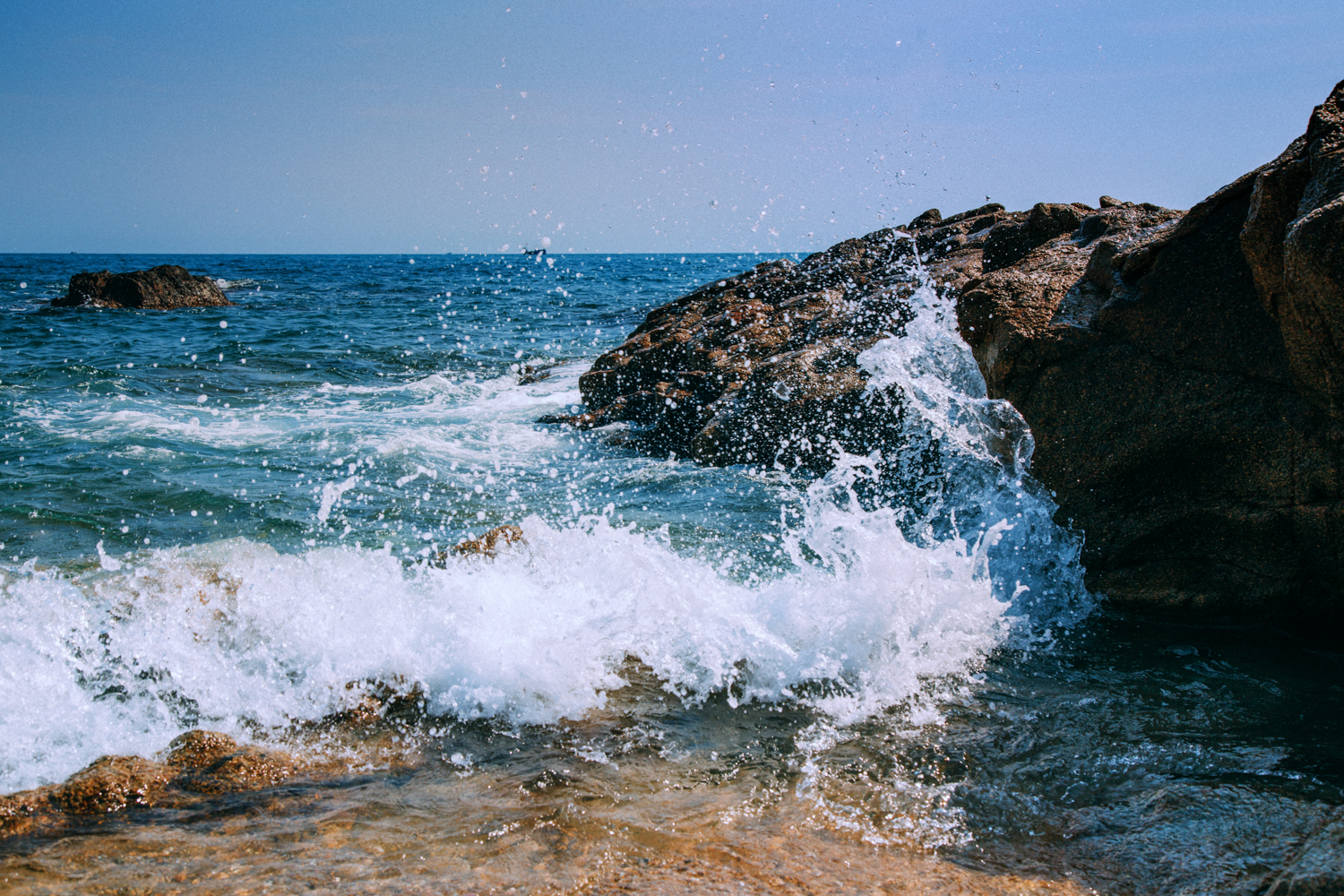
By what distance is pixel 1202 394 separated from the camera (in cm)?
403

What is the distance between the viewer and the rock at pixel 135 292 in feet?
75.6

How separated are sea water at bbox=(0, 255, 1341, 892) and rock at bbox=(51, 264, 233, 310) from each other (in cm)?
1948

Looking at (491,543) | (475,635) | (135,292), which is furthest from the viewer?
(135,292)

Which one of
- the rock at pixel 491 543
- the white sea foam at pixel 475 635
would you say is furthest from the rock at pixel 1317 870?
the rock at pixel 491 543

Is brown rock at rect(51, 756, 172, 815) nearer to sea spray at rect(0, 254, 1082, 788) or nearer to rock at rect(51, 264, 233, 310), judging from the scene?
sea spray at rect(0, 254, 1082, 788)

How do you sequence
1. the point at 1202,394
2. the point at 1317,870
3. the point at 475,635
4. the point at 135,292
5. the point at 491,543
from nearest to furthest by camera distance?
1. the point at 1317,870
2. the point at 475,635
3. the point at 1202,394
4. the point at 491,543
5. the point at 135,292

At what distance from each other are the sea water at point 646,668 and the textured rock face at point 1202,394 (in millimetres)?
231

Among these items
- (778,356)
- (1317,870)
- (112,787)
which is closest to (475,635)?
(112,787)

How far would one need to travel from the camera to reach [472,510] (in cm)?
637

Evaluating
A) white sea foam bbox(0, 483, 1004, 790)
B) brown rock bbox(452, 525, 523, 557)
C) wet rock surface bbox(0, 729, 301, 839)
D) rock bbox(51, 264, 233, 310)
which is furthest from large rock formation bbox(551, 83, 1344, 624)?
rock bbox(51, 264, 233, 310)

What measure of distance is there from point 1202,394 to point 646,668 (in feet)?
10.1

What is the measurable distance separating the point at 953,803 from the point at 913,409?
4126 mm

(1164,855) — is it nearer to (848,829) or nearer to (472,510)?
(848,829)

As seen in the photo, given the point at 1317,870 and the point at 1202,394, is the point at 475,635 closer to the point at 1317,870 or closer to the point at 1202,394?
the point at 1317,870
